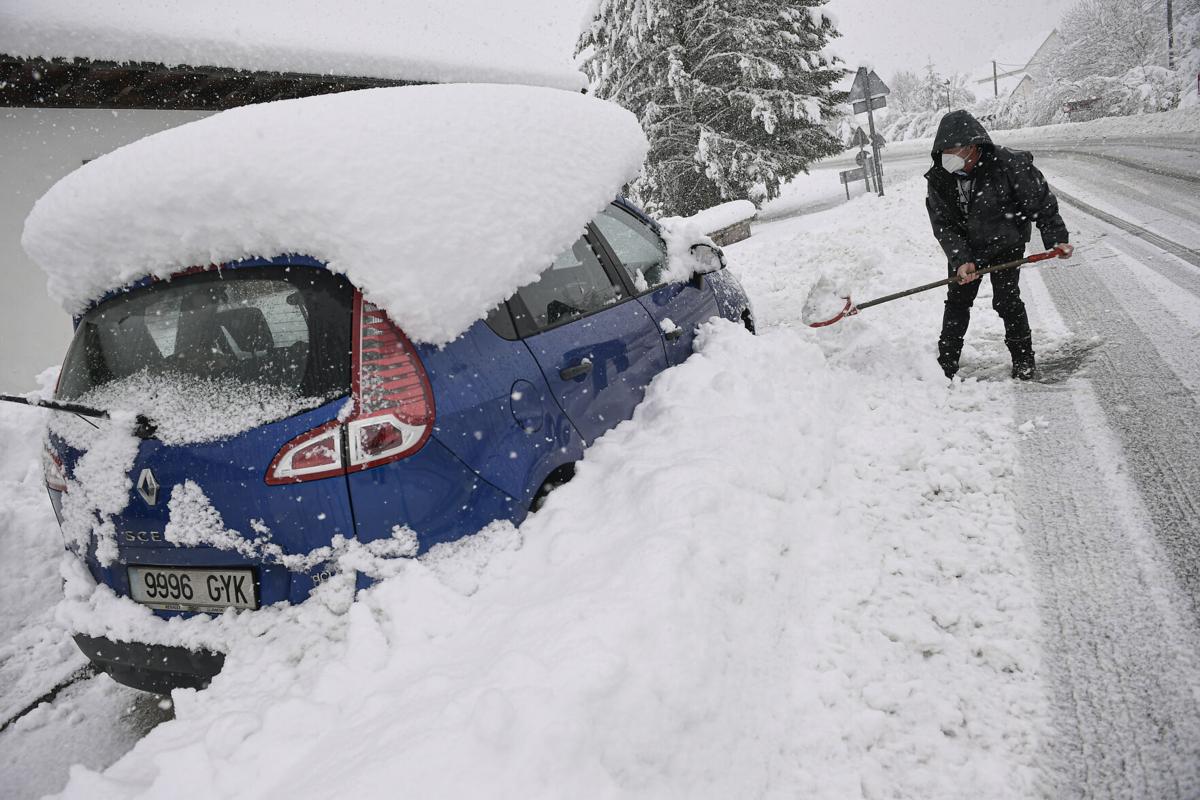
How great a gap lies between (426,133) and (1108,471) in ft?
11.1

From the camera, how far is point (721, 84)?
17141mm

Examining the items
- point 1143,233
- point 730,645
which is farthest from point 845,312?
point 1143,233

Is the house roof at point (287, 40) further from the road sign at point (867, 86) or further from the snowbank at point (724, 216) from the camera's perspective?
the road sign at point (867, 86)

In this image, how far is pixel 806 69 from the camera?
16.8 meters

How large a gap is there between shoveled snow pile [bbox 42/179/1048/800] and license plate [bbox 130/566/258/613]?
2.6 inches

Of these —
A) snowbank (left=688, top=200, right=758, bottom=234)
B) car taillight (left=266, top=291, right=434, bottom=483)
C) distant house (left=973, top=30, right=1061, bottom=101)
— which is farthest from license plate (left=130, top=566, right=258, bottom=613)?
distant house (left=973, top=30, right=1061, bottom=101)

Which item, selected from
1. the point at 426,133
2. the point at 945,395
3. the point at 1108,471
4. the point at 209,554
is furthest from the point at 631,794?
the point at 945,395

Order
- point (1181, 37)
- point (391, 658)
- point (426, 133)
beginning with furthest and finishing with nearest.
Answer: point (1181, 37) < point (426, 133) < point (391, 658)

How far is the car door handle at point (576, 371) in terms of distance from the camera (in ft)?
8.93

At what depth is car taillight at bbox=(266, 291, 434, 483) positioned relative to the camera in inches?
82.0

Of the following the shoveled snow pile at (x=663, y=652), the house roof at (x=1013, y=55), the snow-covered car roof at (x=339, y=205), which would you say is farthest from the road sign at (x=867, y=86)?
the house roof at (x=1013, y=55)

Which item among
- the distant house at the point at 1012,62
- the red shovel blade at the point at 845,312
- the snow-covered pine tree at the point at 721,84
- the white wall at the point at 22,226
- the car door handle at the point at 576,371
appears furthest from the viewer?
the distant house at the point at 1012,62

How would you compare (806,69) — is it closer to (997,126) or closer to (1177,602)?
(1177,602)

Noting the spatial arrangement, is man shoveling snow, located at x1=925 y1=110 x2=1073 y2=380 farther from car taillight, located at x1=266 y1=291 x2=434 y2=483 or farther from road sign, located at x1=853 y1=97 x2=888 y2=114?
road sign, located at x1=853 y1=97 x2=888 y2=114
